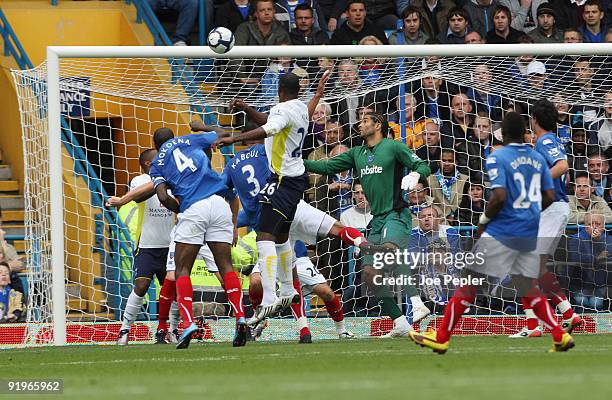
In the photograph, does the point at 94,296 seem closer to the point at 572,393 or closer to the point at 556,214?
the point at 556,214

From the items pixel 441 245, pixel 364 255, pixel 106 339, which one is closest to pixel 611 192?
pixel 441 245

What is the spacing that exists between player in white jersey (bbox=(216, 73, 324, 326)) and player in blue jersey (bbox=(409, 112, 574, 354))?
2.95m

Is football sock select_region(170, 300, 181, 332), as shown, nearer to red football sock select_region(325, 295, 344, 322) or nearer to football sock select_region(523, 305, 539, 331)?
red football sock select_region(325, 295, 344, 322)

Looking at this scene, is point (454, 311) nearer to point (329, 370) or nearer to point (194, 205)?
point (329, 370)

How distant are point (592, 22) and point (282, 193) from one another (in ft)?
28.8

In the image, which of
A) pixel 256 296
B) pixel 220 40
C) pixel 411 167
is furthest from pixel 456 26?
pixel 256 296

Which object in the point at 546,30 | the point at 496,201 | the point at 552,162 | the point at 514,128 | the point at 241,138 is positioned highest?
the point at 546,30

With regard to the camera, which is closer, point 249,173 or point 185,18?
point 249,173

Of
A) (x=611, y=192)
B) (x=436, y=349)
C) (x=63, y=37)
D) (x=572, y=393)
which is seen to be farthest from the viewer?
(x=63, y=37)

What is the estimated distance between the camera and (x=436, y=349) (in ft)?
34.3

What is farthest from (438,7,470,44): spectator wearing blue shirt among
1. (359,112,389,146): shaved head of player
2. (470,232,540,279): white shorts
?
(470,232,540,279): white shorts

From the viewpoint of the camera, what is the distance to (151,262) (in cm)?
1505

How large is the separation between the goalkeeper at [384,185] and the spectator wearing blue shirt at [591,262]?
2809 mm

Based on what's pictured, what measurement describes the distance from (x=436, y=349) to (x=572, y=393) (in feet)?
9.40
